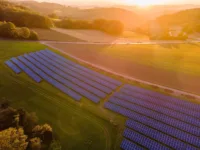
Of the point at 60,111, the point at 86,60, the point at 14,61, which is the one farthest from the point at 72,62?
the point at 60,111

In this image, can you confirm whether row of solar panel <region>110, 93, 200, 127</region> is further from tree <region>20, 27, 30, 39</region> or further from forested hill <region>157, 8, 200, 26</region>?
forested hill <region>157, 8, 200, 26</region>

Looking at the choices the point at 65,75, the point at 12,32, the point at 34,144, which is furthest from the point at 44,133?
the point at 12,32

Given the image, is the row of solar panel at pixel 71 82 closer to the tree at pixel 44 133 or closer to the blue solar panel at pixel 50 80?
the blue solar panel at pixel 50 80

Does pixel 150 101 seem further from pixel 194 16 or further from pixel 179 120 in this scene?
pixel 194 16

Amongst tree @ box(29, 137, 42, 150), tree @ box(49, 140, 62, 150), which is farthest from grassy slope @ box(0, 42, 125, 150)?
tree @ box(29, 137, 42, 150)

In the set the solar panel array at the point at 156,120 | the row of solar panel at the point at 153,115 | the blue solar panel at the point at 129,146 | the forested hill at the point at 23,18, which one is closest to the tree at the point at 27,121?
the solar panel array at the point at 156,120

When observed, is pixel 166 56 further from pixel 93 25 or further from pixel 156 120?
pixel 93 25
